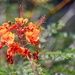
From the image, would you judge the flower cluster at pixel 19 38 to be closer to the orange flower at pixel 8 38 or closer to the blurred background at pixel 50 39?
the orange flower at pixel 8 38

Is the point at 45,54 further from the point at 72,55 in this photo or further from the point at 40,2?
the point at 40,2

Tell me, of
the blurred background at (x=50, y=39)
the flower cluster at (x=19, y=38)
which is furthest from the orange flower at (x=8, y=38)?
the blurred background at (x=50, y=39)

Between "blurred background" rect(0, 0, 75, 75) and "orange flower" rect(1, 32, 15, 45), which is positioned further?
"blurred background" rect(0, 0, 75, 75)

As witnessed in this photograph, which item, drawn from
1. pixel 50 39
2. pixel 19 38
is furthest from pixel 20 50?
pixel 50 39

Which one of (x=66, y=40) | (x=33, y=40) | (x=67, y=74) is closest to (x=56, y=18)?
(x=66, y=40)

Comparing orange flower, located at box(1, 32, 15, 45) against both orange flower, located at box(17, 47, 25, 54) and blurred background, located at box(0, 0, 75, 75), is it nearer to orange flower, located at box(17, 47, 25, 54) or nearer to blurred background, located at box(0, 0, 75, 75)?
orange flower, located at box(17, 47, 25, 54)

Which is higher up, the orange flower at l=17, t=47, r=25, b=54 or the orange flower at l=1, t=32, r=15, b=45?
the orange flower at l=1, t=32, r=15, b=45

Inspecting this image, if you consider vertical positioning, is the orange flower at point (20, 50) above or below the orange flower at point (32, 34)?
below

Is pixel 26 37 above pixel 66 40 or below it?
below

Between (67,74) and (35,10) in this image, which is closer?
(67,74)

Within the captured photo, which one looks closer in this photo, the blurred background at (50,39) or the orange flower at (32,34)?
the orange flower at (32,34)

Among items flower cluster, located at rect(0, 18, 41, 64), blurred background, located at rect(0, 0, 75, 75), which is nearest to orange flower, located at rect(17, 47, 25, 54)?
flower cluster, located at rect(0, 18, 41, 64)
